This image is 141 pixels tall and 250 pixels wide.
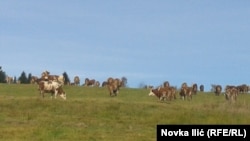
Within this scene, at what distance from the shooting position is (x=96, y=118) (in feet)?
113

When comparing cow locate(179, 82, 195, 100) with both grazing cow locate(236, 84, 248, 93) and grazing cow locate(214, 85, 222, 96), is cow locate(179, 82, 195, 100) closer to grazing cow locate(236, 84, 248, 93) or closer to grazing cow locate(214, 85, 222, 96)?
grazing cow locate(214, 85, 222, 96)

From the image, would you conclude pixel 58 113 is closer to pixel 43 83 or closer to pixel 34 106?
pixel 34 106

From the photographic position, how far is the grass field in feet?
83.5

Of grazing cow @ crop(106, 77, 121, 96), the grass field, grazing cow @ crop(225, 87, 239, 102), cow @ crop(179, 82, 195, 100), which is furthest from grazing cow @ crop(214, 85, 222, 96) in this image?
the grass field

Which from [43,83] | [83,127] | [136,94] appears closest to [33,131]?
[83,127]

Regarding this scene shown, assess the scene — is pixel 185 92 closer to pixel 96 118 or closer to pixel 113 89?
pixel 113 89

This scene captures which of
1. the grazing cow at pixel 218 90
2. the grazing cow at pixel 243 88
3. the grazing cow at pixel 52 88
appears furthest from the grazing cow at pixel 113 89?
the grazing cow at pixel 243 88

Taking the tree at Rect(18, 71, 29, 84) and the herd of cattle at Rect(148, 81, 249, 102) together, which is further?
the tree at Rect(18, 71, 29, 84)

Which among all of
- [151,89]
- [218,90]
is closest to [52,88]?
[151,89]

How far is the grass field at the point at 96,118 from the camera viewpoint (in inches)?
1001

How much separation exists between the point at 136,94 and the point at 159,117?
21.5 meters

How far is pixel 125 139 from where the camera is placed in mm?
24703

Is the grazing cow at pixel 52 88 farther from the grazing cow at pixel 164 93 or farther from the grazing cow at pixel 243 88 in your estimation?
the grazing cow at pixel 243 88

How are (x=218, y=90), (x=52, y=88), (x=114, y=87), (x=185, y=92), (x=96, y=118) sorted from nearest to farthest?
(x=96, y=118) < (x=52, y=88) < (x=114, y=87) < (x=185, y=92) < (x=218, y=90)
